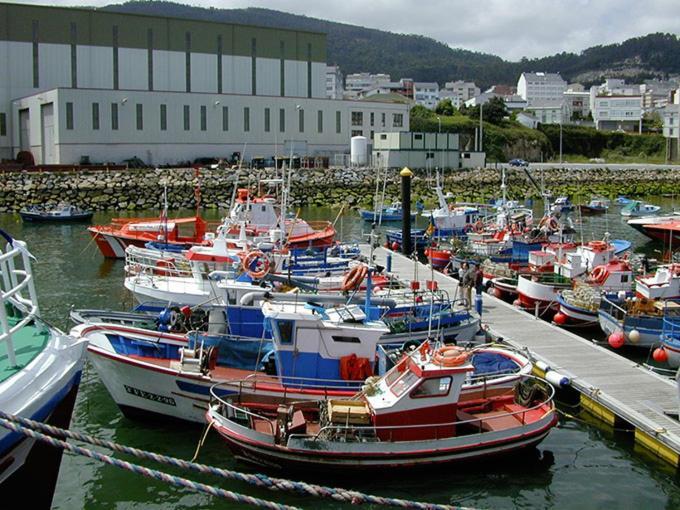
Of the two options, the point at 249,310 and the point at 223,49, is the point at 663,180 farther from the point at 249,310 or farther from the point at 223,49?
the point at 249,310

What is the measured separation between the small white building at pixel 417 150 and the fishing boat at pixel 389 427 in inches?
2667

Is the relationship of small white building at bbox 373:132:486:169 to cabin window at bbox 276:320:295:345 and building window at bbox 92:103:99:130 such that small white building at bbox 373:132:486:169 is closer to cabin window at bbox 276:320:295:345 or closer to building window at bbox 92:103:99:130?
building window at bbox 92:103:99:130

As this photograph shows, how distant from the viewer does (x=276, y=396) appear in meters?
15.4

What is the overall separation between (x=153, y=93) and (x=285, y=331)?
68.9 m

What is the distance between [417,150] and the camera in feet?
279

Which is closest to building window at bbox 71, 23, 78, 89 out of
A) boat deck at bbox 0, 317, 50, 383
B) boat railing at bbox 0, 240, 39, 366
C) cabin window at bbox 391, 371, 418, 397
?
cabin window at bbox 391, 371, 418, 397

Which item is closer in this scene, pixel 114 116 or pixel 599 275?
pixel 599 275

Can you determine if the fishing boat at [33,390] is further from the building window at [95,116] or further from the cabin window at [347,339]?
the building window at [95,116]

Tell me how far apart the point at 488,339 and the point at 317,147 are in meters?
68.5

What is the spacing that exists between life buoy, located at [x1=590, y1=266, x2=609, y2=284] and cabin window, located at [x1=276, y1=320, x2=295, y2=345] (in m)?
13.5

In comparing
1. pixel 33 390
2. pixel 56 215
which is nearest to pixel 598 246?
pixel 33 390

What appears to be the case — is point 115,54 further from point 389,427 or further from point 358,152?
point 389,427

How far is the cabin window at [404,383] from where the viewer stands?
1412 centimetres

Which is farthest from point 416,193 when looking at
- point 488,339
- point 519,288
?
point 488,339
